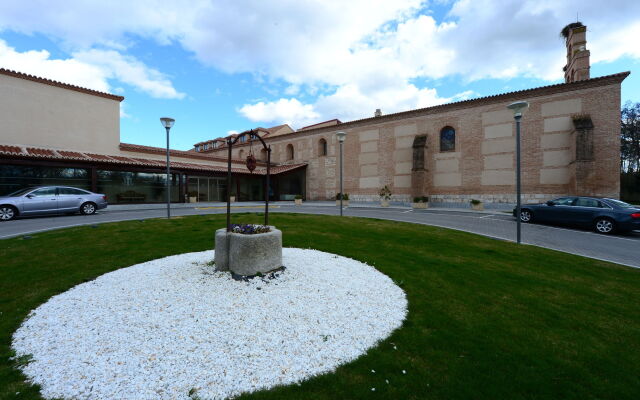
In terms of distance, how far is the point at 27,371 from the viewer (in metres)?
2.37

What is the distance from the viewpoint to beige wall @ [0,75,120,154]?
17.5m

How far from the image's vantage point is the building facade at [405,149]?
1780cm

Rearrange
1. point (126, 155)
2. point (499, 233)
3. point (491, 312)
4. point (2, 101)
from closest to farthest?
1. point (491, 312)
2. point (499, 233)
3. point (2, 101)
4. point (126, 155)

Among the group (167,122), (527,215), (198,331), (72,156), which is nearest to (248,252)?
(198,331)

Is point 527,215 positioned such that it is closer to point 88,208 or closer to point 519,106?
point 519,106

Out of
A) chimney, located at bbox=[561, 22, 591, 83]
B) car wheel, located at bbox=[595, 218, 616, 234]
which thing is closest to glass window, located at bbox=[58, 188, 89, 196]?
car wheel, located at bbox=[595, 218, 616, 234]

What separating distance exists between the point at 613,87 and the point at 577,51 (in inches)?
284

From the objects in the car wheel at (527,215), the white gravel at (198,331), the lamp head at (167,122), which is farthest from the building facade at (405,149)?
the white gravel at (198,331)

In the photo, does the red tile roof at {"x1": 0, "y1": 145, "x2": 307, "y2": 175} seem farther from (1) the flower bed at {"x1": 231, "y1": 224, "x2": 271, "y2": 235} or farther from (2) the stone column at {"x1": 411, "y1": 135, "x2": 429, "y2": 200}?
(1) the flower bed at {"x1": 231, "y1": 224, "x2": 271, "y2": 235}

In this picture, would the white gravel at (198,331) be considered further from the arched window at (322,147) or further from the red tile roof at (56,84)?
the arched window at (322,147)

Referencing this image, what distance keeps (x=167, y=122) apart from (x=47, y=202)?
660 centimetres

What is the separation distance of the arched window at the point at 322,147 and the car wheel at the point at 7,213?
83.5 ft

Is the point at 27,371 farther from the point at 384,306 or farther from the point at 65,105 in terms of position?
the point at 65,105

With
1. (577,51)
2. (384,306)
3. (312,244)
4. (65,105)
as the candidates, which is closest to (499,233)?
(312,244)
